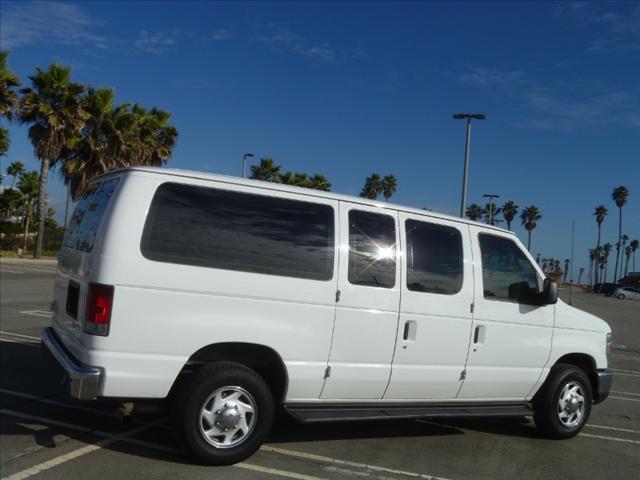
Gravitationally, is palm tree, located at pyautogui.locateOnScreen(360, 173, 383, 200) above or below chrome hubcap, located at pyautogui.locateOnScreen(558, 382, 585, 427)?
above

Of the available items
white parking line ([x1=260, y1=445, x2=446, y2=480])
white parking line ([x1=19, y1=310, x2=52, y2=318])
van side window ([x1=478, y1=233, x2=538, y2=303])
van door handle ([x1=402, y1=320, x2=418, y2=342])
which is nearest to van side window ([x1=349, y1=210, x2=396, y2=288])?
van door handle ([x1=402, y1=320, x2=418, y2=342])

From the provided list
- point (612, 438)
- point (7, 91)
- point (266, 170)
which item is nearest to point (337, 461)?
point (612, 438)

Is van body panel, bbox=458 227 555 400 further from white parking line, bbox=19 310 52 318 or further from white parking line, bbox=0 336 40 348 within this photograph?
white parking line, bbox=19 310 52 318

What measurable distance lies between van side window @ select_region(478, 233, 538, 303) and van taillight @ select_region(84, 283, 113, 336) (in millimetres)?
3362

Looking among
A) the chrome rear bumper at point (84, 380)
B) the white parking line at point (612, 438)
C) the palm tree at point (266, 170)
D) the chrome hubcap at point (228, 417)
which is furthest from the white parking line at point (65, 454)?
the palm tree at point (266, 170)

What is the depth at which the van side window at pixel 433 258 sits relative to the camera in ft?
17.2

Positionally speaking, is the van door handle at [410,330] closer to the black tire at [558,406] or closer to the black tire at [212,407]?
the black tire at [212,407]

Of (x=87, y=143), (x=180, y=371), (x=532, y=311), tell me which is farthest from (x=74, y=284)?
(x=87, y=143)

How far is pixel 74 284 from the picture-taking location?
4.66 m

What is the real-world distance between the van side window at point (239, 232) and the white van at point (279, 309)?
0.01m

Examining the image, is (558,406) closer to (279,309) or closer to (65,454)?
(279,309)

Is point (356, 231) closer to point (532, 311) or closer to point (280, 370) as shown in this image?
point (280, 370)

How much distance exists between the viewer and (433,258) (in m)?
5.37

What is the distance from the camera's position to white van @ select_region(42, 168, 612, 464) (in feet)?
13.9
